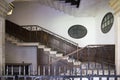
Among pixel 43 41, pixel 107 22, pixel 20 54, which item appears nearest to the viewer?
pixel 107 22

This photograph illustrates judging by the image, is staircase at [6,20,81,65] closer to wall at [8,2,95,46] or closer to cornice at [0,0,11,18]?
wall at [8,2,95,46]

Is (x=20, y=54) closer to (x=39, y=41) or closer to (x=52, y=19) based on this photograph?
(x=39, y=41)

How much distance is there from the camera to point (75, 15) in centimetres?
1268

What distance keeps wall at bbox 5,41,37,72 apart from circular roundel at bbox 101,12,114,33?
3.80m

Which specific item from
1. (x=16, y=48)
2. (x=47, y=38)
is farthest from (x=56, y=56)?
(x=16, y=48)

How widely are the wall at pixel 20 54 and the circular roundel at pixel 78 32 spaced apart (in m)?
3.22

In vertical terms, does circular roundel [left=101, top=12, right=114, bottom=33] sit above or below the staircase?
above

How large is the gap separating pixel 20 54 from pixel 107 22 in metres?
4.75

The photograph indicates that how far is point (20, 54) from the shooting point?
10445 mm

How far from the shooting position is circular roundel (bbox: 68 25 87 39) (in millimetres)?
12711

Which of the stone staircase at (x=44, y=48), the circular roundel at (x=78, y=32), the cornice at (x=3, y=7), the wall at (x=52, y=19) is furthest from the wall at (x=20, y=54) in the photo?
the cornice at (x=3, y=7)

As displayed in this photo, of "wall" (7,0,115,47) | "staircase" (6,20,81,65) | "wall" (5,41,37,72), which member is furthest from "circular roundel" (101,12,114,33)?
"wall" (5,41,37,72)

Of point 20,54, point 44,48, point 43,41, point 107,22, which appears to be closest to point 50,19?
point 43,41

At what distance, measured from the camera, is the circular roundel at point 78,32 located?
12711mm
